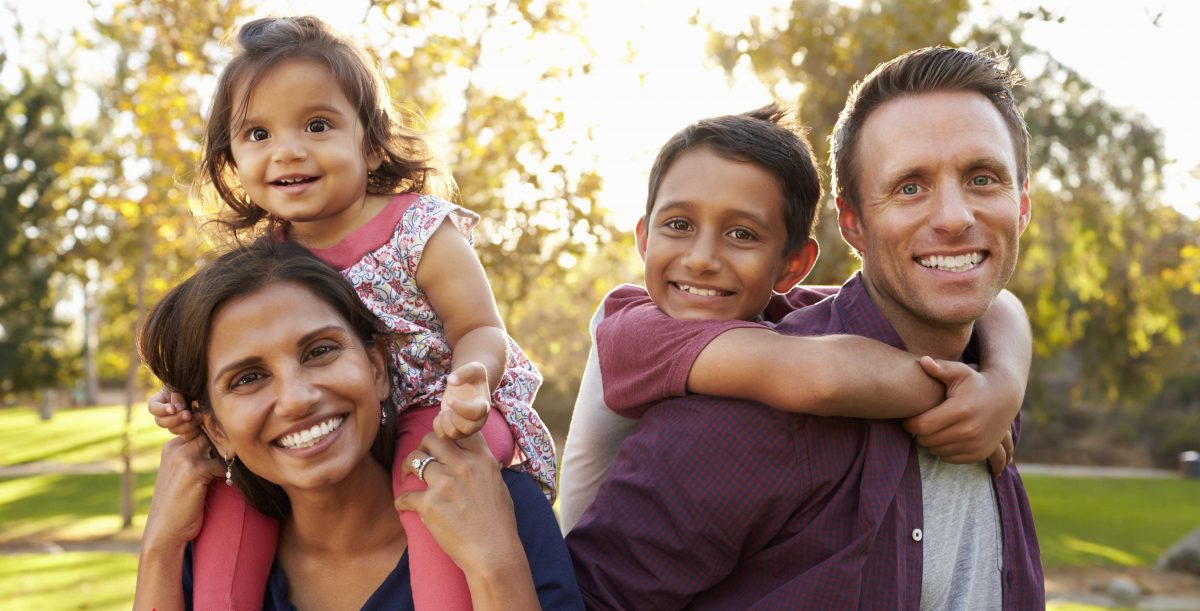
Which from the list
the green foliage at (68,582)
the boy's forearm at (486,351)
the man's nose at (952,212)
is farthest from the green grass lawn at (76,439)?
the man's nose at (952,212)

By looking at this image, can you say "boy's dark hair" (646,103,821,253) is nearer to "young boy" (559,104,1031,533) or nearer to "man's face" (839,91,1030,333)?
"young boy" (559,104,1031,533)

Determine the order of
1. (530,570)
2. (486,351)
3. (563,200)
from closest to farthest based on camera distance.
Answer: (530,570)
(486,351)
(563,200)

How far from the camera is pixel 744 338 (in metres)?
2.29

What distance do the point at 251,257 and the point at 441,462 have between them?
720mm

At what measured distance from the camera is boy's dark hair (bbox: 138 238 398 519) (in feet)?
8.24

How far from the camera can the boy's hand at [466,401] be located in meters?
2.26

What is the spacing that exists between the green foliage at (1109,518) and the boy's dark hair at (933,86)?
1273 cm

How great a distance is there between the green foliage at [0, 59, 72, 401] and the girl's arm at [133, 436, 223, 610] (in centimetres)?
2553

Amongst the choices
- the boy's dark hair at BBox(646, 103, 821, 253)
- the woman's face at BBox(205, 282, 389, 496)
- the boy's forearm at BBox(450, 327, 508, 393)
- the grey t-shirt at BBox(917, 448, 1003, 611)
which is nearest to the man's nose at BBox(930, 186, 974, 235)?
the boy's dark hair at BBox(646, 103, 821, 253)

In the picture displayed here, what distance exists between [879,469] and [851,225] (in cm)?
65

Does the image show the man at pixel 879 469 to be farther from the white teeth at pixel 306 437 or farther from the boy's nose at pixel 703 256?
the white teeth at pixel 306 437

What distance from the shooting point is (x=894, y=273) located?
7.96ft

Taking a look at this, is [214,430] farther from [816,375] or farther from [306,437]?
[816,375]

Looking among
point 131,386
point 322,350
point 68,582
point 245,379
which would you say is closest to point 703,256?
point 322,350
